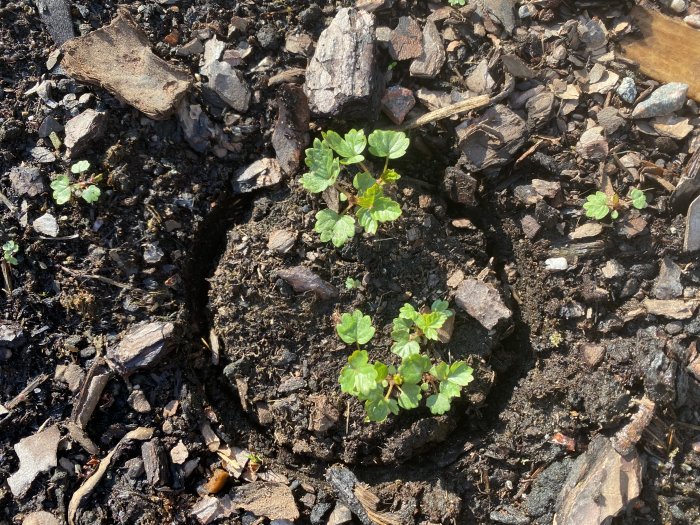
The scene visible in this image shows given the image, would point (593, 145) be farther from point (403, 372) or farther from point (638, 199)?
point (403, 372)

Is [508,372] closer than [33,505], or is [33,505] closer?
[33,505]

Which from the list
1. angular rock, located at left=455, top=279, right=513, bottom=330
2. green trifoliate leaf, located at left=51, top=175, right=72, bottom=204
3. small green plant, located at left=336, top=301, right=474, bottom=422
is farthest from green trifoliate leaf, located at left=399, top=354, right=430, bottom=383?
green trifoliate leaf, located at left=51, top=175, right=72, bottom=204

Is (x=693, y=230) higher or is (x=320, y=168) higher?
(x=320, y=168)

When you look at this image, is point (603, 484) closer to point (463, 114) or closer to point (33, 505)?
point (463, 114)

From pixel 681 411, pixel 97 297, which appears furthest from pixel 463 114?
pixel 97 297

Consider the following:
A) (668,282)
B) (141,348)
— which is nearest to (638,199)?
(668,282)
